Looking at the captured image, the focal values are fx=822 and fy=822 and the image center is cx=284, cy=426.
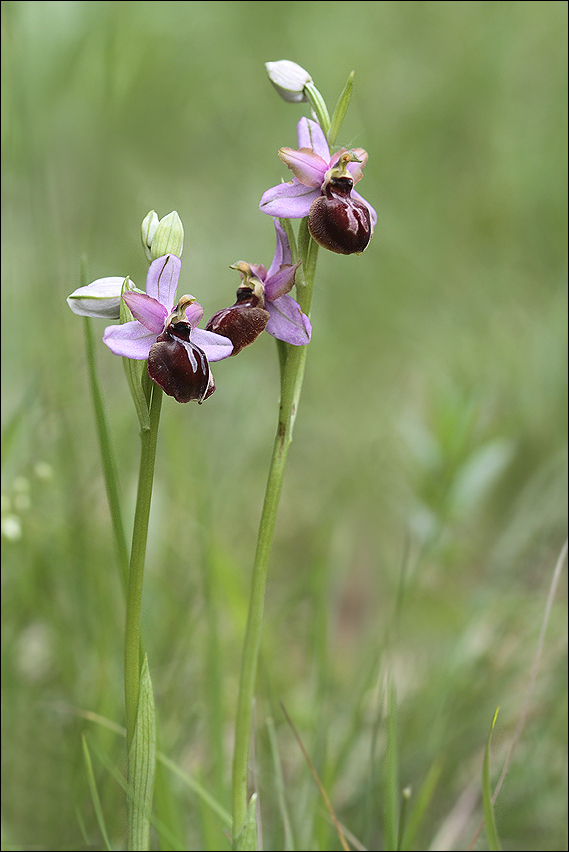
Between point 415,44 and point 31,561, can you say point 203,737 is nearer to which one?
point 31,561

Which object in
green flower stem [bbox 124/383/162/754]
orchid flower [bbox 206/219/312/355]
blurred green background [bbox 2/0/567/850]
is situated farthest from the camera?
blurred green background [bbox 2/0/567/850]

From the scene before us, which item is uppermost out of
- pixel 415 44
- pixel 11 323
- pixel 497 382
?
pixel 415 44

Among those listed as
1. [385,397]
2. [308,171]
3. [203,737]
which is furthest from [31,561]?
[385,397]

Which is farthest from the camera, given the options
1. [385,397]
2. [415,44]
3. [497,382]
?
[415,44]


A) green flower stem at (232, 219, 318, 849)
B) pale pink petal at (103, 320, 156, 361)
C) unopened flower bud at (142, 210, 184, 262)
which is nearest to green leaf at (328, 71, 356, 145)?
green flower stem at (232, 219, 318, 849)

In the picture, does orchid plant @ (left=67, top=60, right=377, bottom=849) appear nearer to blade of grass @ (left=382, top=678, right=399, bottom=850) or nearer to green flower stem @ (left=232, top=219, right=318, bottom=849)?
green flower stem @ (left=232, top=219, right=318, bottom=849)

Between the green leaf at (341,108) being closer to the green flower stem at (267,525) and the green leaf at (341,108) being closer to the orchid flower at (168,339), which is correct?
the green flower stem at (267,525)

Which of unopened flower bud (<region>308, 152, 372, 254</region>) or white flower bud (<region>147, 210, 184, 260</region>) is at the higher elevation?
unopened flower bud (<region>308, 152, 372, 254</region>)
